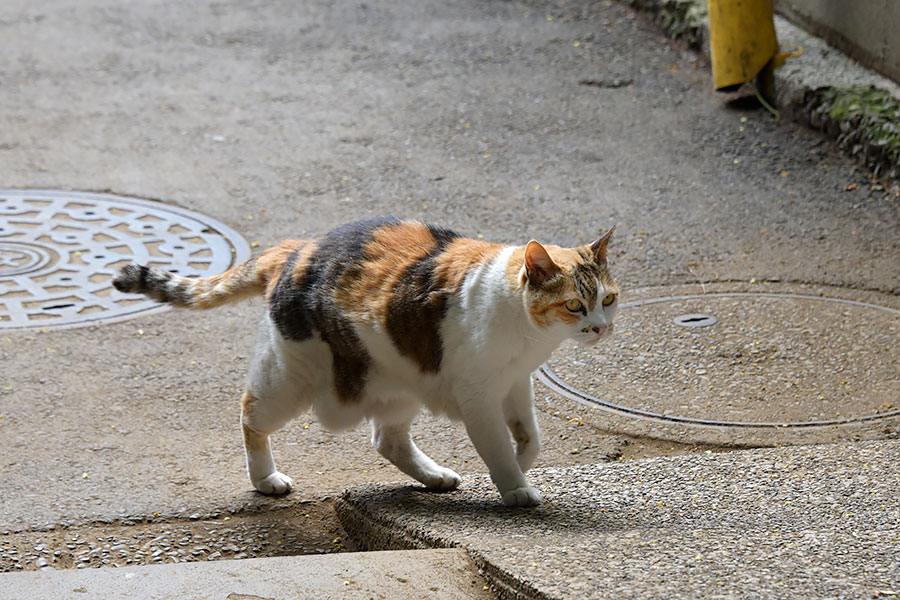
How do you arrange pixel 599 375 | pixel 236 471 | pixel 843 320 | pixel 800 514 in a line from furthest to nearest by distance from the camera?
pixel 843 320 < pixel 599 375 < pixel 236 471 < pixel 800 514

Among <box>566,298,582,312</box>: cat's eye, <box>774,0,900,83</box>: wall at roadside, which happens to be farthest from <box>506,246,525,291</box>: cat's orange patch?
<box>774,0,900,83</box>: wall at roadside

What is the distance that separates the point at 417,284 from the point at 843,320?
8.00 ft

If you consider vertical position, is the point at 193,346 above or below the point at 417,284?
below

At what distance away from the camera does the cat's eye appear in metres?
3.43

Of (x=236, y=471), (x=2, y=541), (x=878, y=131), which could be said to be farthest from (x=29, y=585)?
(x=878, y=131)

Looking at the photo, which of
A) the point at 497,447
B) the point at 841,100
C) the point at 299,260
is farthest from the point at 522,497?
the point at 841,100

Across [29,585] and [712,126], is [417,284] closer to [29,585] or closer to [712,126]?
[29,585]

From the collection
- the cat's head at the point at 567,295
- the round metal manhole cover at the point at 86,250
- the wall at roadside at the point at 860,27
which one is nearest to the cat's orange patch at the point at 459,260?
the cat's head at the point at 567,295

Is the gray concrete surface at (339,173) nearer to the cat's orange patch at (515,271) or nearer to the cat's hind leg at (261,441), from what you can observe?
the cat's hind leg at (261,441)

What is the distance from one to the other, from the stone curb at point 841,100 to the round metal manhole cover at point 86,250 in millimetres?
3654

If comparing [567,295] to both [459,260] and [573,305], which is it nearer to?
[573,305]

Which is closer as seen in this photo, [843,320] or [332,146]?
[843,320]

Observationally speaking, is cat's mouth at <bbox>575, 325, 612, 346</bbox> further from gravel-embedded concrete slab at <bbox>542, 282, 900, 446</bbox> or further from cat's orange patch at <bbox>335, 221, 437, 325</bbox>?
gravel-embedded concrete slab at <bbox>542, 282, 900, 446</bbox>

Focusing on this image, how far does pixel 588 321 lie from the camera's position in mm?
3488
